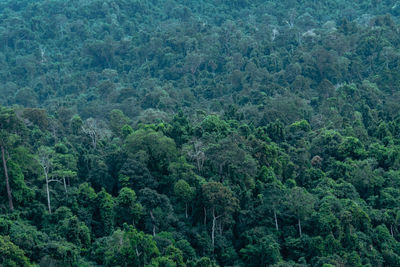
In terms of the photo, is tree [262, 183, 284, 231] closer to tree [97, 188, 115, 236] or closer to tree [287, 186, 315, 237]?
tree [287, 186, 315, 237]

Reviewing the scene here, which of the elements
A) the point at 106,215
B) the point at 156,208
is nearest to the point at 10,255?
the point at 106,215

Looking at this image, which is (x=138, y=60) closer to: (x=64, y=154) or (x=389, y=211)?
(x=64, y=154)

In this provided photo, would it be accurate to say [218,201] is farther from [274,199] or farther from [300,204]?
[300,204]

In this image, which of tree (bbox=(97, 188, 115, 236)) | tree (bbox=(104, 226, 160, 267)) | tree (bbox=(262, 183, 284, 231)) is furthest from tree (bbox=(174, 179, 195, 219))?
tree (bbox=(104, 226, 160, 267))

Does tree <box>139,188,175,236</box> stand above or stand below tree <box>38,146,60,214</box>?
below

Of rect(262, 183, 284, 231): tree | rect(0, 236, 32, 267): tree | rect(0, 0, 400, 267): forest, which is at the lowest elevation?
rect(0, 0, 400, 267): forest

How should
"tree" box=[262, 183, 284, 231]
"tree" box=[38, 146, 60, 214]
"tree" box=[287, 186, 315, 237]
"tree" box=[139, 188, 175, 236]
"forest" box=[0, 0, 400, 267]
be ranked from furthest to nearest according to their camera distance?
"tree" box=[262, 183, 284, 231]
"tree" box=[287, 186, 315, 237]
"tree" box=[38, 146, 60, 214]
"tree" box=[139, 188, 175, 236]
"forest" box=[0, 0, 400, 267]

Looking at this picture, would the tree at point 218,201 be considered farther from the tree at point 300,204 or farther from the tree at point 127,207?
the tree at point 127,207
